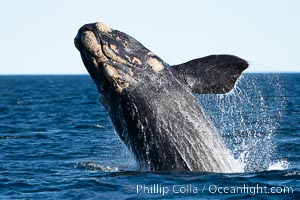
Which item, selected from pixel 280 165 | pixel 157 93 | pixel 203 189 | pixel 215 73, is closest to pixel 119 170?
pixel 157 93

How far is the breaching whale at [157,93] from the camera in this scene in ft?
43.4

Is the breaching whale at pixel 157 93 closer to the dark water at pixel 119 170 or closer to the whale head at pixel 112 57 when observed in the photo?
the whale head at pixel 112 57

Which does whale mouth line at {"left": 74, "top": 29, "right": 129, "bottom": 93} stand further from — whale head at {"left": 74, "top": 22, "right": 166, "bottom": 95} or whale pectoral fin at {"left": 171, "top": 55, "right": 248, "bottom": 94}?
whale pectoral fin at {"left": 171, "top": 55, "right": 248, "bottom": 94}

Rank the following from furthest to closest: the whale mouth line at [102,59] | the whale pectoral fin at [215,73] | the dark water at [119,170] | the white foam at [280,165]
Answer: the white foam at [280,165]
the whale pectoral fin at [215,73]
the whale mouth line at [102,59]
the dark water at [119,170]

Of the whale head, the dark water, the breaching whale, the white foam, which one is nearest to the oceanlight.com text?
the dark water

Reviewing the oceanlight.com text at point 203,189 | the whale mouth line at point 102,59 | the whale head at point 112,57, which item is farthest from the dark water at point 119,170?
the whale mouth line at point 102,59

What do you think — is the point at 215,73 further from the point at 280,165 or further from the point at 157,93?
the point at 280,165

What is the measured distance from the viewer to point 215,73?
43.9 ft

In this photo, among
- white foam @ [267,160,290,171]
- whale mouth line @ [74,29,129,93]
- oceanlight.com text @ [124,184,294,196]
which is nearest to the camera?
oceanlight.com text @ [124,184,294,196]

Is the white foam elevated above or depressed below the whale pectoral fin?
below

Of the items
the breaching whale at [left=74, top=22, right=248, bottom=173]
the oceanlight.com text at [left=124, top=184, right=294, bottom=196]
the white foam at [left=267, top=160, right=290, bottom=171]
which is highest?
the breaching whale at [left=74, top=22, right=248, bottom=173]

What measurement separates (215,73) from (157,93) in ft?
3.82

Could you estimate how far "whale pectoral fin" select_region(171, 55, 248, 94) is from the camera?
13344 mm

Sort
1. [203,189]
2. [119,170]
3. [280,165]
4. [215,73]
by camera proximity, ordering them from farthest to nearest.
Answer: [280,165] → [119,170] → [215,73] → [203,189]
